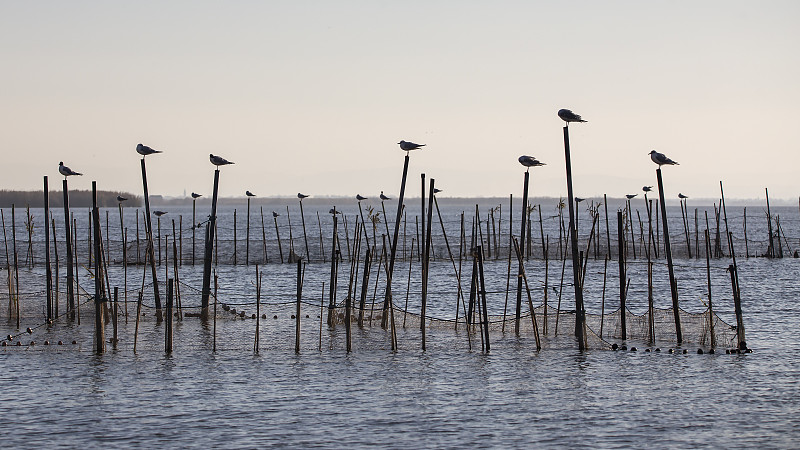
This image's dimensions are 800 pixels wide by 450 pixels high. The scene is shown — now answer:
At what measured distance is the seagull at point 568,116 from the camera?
16.2 meters

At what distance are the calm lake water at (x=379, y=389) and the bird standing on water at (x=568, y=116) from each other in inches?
157

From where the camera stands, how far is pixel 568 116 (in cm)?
1628

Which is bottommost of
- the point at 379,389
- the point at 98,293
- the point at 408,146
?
the point at 379,389

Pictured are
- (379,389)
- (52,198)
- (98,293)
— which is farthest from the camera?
(52,198)

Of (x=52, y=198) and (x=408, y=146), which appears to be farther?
(x=52, y=198)

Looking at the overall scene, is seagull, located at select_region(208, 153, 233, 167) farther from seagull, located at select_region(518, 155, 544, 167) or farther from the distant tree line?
the distant tree line

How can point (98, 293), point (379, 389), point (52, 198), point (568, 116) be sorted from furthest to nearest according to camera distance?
point (52, 198) < point (568, 116) < point (98, 293) < point (379, 389)

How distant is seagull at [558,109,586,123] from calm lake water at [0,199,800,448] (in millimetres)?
3982

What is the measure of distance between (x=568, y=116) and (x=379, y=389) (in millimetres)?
6036

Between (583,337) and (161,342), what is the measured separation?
767cm

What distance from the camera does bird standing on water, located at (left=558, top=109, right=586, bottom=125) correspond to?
640 inches

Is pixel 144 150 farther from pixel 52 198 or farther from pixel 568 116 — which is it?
pixel 52 198

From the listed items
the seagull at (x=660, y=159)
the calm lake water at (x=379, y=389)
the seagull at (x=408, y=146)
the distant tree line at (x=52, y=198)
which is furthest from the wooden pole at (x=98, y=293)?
the distant tree line at (x=52, y=198)

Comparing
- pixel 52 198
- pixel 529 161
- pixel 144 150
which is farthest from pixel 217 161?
pixel 52 198
